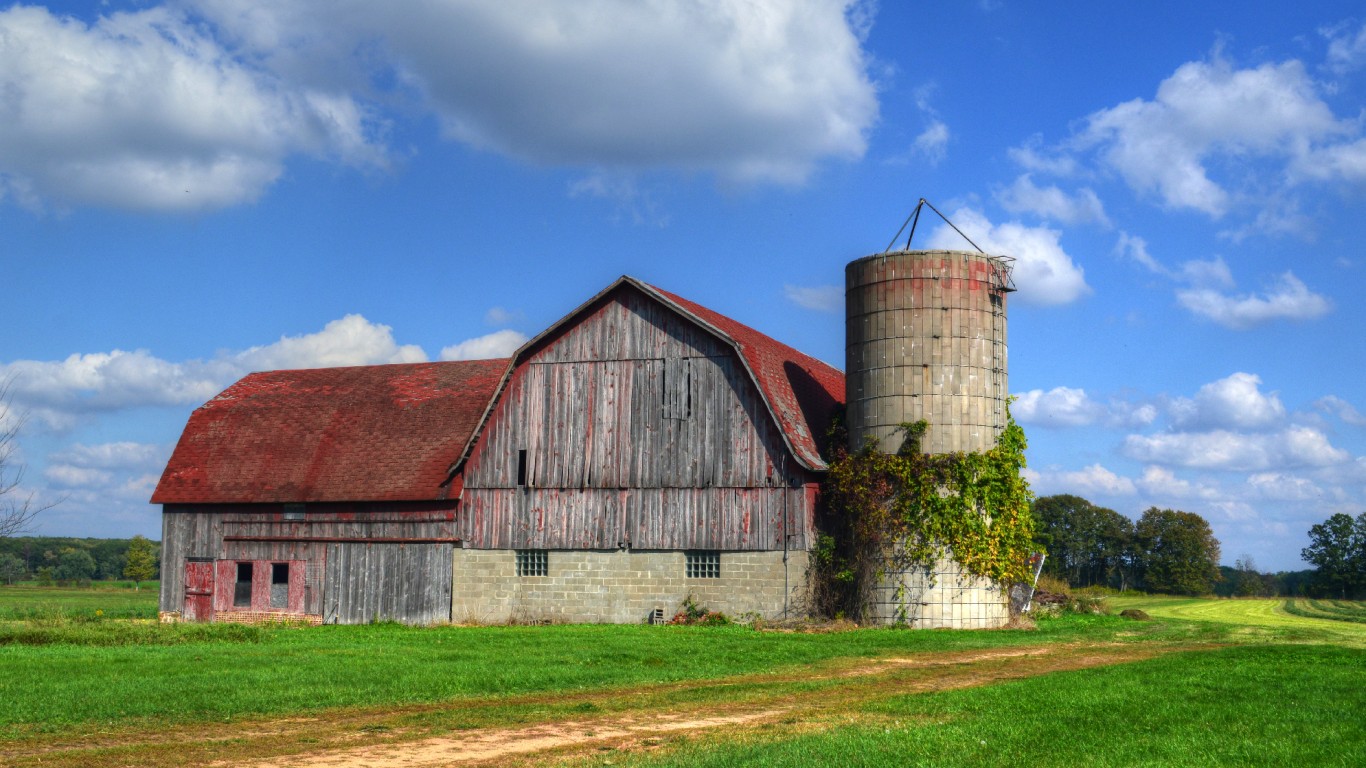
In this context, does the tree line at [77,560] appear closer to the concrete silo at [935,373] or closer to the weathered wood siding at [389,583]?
the weathered wood siding at [389,583]

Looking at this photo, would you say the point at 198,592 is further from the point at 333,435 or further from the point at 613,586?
the point at 613,586

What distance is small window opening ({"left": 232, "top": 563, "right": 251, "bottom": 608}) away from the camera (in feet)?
123

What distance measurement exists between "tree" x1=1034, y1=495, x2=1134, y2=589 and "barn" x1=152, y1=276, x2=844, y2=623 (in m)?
78.3

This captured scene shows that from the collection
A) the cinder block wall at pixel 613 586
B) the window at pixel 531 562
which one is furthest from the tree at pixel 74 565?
the window at pixel 531 562

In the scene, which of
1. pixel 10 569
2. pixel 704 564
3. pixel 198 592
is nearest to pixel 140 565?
pixel 10 569

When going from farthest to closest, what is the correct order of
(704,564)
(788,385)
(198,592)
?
(198,592), (788,385), (704,564)

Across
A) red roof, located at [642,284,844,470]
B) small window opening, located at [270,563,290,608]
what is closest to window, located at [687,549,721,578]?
red roof, located at [642,284,844,470]

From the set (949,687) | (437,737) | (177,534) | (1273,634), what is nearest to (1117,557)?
(1273,634)

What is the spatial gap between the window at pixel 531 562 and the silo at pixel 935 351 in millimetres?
9501

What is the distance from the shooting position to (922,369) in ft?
103

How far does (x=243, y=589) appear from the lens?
3747cm

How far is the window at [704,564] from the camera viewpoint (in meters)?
32.6

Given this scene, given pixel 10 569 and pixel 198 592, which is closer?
pixel 198 592

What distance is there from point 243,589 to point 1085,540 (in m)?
89.1
